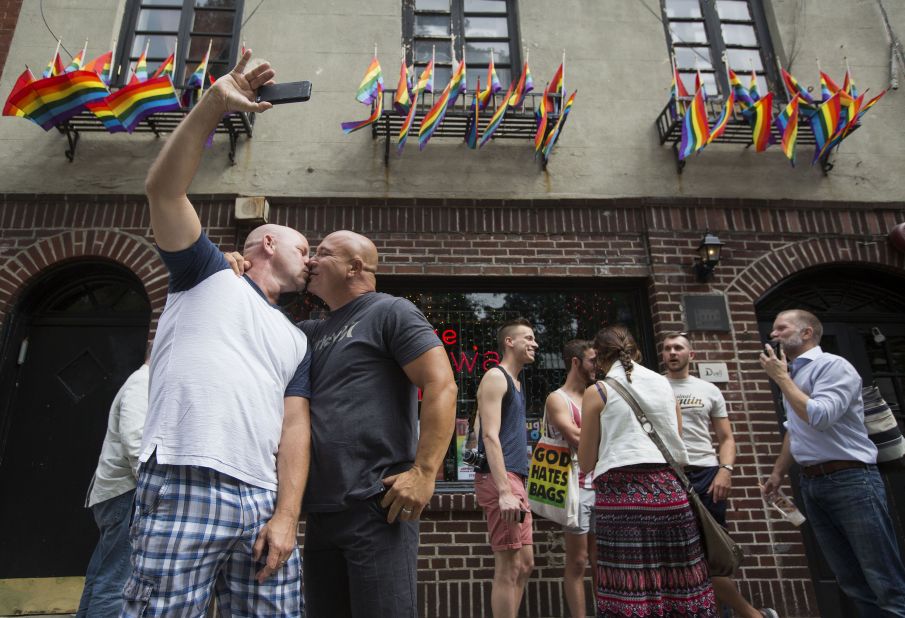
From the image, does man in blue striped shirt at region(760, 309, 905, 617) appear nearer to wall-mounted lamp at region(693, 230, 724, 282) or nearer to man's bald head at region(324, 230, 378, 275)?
wall-mounted lamp at region(693, 230, 724, 282)

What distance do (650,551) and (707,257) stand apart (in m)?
3.19

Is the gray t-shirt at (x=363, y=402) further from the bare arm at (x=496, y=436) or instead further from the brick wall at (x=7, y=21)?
the brick wall at (x=7, y=21)

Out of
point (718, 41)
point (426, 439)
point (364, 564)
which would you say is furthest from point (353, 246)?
point (718, 41)

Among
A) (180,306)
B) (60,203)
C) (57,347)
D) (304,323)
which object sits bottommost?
(180,306)

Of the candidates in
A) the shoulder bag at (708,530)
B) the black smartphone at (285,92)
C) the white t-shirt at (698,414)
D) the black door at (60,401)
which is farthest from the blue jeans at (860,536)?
the black door at (60,401)

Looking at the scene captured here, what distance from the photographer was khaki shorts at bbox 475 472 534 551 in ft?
11.5

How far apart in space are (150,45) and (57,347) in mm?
3175

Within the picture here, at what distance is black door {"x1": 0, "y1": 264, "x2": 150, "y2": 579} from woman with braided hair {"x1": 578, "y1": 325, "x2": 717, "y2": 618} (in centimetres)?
414

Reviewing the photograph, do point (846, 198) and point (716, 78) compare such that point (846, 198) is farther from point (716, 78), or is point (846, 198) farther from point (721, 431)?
point (721, 431)

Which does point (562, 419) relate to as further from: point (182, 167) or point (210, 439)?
point (182, 167)

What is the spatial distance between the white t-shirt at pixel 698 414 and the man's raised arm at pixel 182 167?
3.36 metres

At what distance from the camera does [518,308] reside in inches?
216

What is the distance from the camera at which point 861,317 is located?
563 cm

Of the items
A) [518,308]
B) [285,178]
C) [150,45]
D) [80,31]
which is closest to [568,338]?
[518,308]
